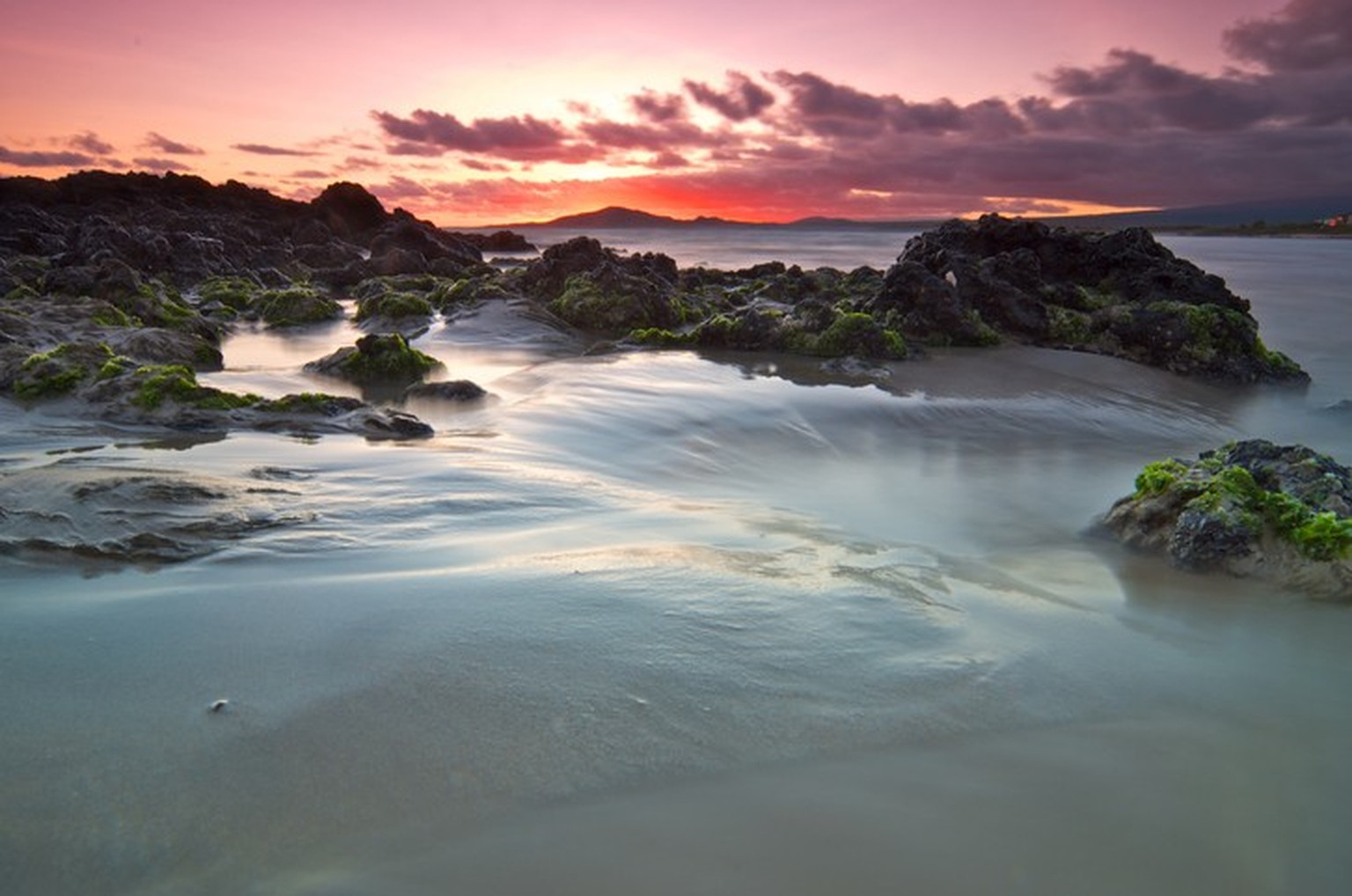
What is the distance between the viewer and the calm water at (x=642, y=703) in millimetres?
1928

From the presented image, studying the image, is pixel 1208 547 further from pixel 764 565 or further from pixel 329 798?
pixel 329 798

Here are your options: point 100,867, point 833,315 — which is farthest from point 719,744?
point 833,315

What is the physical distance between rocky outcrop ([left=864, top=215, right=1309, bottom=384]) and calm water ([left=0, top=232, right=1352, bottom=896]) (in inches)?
314

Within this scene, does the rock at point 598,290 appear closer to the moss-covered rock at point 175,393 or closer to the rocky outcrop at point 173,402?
the rocky outcrop at point 173,402

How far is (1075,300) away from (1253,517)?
35.7ft

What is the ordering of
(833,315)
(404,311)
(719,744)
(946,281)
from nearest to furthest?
(719,744) < (833,315) < (946,281) < (404,311)

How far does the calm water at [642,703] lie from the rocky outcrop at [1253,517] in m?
0.22

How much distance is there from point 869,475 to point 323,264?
100ft

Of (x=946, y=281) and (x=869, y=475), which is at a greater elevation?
(x=946, y=281)

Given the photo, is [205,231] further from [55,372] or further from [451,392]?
[451,392]

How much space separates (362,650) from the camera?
2822mm

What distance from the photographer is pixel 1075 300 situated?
13922 mm

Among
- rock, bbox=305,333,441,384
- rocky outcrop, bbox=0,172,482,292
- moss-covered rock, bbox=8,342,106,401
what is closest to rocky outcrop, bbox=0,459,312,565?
moss-covered rock, bbox=8,342,106,401

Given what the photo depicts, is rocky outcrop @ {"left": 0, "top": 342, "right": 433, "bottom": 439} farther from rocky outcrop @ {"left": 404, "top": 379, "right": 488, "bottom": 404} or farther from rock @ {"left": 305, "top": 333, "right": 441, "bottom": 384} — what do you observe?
rock @ {"left": 305, "top": 333, "right": 441, "bottom": 384}
